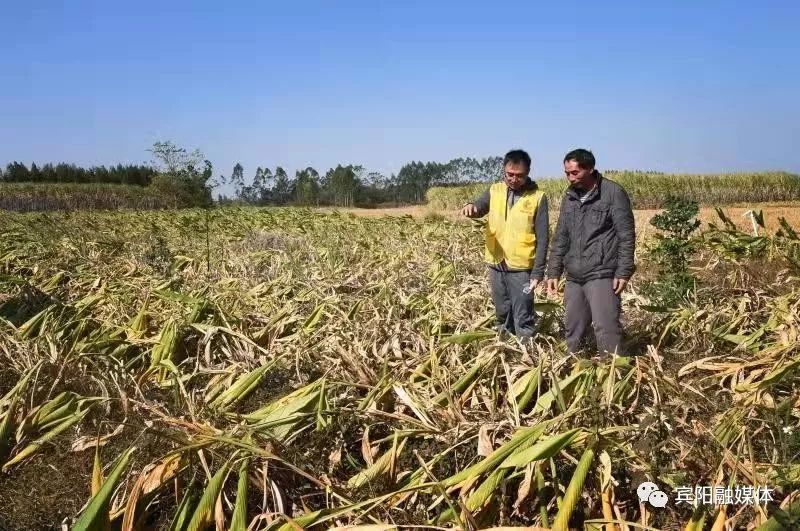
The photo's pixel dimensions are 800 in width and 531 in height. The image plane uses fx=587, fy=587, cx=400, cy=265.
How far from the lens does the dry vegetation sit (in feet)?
7.35

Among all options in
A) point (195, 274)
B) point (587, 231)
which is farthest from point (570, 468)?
point (195, 274)

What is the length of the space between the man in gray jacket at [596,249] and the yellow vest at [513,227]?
0.26 metres

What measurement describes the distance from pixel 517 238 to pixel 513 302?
1.44ft

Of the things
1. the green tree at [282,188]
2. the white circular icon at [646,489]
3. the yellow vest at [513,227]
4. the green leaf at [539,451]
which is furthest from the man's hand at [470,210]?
the green tree at [282,188]

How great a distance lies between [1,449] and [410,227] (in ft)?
28.2

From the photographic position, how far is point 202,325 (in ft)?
13.2

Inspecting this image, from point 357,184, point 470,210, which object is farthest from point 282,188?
point 470,210

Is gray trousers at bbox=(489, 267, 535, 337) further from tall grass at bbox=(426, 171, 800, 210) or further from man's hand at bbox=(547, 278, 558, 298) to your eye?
tall grass at bbox=(426, 171, 800, 210)

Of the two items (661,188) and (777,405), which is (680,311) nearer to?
(777,405)

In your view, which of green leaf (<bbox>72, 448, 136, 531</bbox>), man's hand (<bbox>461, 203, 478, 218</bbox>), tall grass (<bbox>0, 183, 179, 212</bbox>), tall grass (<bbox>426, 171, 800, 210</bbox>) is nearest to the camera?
green leaf (<bbox>72, 448, 136, 531</bbox>)

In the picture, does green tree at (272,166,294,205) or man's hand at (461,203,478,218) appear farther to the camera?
green tree at (272,166,294,205)

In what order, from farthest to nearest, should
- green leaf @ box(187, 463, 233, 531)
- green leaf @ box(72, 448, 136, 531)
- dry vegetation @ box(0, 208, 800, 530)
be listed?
dry vegetation @ box(0, 208, 800, 530) → green leaf @ box(187, 463, 233, 531) → green leaf @ box(72, 448, 136, 531)

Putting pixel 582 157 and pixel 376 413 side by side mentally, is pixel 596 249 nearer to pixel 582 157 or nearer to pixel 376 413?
pixel 582 157

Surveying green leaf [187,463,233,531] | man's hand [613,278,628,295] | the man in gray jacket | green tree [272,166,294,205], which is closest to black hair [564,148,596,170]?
the man in gray jacket
